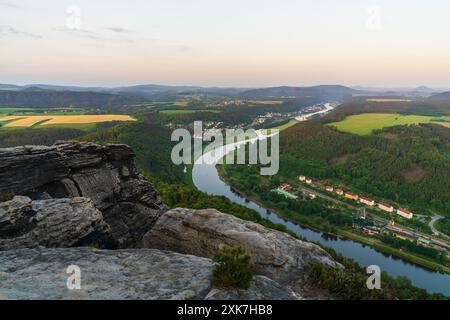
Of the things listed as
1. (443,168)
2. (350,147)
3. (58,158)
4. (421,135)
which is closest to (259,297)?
(58,158)

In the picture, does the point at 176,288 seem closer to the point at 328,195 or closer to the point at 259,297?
the point at 259,297

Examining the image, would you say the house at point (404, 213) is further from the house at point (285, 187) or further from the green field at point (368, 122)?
the green field at point (368, 122)

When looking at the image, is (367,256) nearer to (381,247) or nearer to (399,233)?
(381,247)

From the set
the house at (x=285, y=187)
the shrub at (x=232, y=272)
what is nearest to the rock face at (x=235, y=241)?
the shrub at (x=232, y=272)

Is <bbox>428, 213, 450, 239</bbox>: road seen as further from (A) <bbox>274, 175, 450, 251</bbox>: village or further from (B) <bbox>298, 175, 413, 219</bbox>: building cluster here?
(B) <bbox>298, 175, 413, 219</bbox>: building cluster

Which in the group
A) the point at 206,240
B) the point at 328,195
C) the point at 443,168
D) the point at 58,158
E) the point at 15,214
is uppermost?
the point at 58,158

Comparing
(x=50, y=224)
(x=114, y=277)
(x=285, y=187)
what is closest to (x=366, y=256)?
(x=285, y=187)
